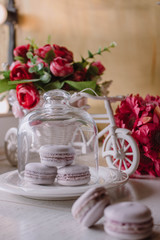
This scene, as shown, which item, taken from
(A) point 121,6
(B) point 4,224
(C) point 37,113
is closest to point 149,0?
(A) point 121,6

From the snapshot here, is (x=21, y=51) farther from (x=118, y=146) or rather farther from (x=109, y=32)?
(x=109, y=32)

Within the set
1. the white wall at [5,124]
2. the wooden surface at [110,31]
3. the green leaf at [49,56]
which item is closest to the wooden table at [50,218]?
the green leaf at [49,56]

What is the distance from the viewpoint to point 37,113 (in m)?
0.92

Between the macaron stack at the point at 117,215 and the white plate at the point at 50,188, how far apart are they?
13 cm

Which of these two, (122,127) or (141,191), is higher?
(122,127)

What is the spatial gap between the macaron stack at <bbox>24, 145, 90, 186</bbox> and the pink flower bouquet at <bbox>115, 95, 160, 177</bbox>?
0.32 m

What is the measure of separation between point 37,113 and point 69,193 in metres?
0.30

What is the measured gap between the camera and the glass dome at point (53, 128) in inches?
35.3

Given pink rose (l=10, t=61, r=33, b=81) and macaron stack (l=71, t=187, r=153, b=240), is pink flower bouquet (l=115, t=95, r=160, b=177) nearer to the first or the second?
pink rose (l=10, t=61, r=33, b=81)

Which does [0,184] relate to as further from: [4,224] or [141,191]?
[141,191]

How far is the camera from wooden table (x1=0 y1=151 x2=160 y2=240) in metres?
0.57

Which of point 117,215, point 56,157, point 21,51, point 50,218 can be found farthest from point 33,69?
point 117,215

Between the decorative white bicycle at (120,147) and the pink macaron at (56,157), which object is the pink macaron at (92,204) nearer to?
the pink macaron at (56,157)

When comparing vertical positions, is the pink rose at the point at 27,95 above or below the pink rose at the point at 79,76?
below
